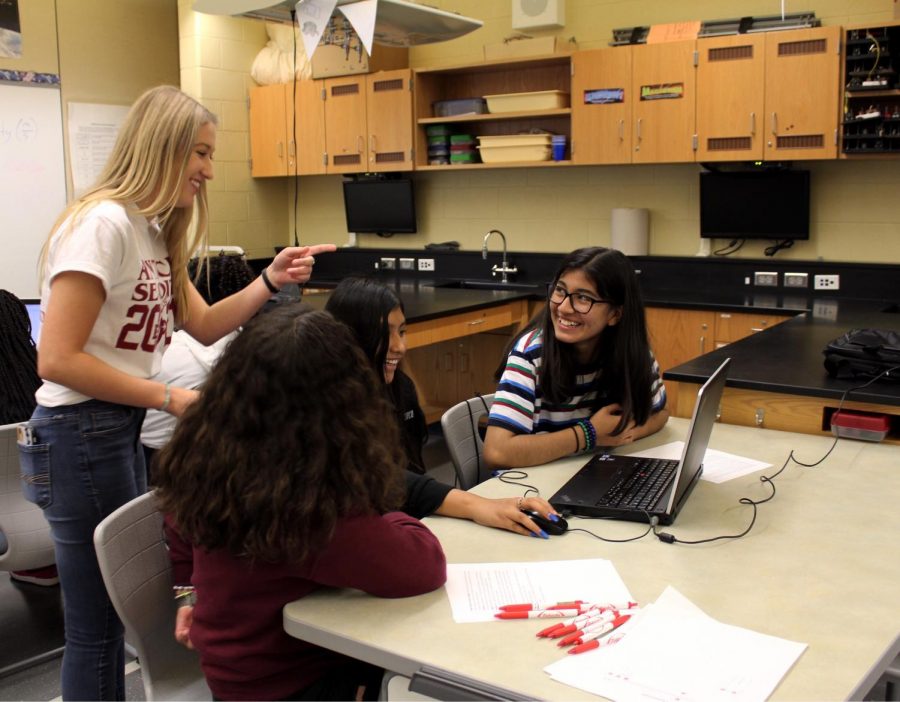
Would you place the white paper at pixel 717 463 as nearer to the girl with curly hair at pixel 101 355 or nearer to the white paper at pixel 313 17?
the girl with curly hair at pixel 101 355

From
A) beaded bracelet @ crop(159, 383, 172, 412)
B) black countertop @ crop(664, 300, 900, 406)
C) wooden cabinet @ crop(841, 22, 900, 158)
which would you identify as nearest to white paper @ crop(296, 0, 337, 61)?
black countertop @ crop(664, 300, 900, 406)

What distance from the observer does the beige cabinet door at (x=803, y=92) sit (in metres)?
4.24

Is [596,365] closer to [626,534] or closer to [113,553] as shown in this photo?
[626,534]

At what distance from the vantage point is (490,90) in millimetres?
5539

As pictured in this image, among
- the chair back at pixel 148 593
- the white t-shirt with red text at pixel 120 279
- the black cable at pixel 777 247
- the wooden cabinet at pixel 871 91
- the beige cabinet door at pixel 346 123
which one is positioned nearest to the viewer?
the chair back at pixel 148 593

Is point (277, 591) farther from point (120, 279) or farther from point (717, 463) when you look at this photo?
point (717, 463)

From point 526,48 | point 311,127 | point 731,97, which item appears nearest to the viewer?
point 731,97

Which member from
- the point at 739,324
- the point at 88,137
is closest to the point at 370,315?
the point at 739,324

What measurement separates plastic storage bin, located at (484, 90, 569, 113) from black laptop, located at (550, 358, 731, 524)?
3.37 meters

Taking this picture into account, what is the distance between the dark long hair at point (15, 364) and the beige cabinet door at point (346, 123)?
11.1ft

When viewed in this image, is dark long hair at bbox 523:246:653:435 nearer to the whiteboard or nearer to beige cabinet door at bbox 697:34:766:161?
beige cabinet door at bbox 697:34:766:161

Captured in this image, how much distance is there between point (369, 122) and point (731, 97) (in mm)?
2243

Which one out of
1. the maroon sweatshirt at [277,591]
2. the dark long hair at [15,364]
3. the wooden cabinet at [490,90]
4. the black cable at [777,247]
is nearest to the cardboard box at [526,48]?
the wooden cabinet at [490,90]

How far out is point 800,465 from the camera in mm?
2070
